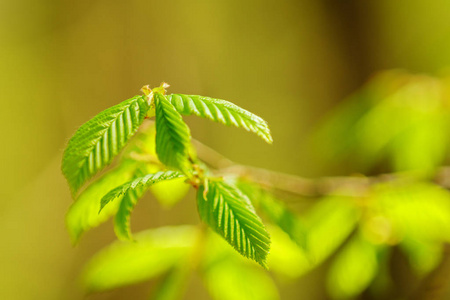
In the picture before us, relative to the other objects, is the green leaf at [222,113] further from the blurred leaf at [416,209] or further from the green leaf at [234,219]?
the blurred leaf at [416,209]

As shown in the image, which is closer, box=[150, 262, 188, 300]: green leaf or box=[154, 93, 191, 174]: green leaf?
box=[154, 93, 191, 174]: green leaf

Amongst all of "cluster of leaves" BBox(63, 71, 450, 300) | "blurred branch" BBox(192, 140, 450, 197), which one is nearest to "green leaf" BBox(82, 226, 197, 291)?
"cluster of leaves" BBox(63, 71, 450, 300)

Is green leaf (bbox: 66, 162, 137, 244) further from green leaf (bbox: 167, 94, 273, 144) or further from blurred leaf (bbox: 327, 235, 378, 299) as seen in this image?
blurred leaf (bbox: 327, 235, 378, 299)

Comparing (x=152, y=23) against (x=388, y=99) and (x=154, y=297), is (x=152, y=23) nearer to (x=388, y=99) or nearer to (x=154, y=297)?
(x=388, y=99)

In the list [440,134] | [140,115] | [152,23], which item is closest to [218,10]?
[152,23]

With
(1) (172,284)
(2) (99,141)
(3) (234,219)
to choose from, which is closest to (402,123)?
(1) (172,284)

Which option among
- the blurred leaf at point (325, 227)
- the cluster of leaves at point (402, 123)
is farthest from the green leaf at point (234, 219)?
the cluster of leaves at point (402, 123)
